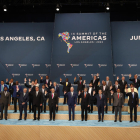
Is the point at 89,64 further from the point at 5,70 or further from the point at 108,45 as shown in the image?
the point at 5,70

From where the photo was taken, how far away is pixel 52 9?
1401cm

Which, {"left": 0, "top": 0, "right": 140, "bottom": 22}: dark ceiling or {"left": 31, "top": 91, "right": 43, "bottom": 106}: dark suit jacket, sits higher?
{"left": 0, "top": 0, "right": 140, "bottom": 22}: dark ceiling

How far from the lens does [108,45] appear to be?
1257 centimetres

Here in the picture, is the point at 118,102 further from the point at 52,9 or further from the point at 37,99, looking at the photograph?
the point at 52,9

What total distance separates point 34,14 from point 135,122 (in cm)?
903

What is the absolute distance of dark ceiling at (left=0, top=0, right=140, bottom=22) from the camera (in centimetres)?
1306

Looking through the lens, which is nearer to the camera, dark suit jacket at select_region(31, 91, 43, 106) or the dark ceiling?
dark suit jacket at select_region(31, 91, 43, 106)

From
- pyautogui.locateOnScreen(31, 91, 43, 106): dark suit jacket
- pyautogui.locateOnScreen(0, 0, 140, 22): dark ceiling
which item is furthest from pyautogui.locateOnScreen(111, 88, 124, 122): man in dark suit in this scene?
pyautogui.locateOnScreen(0, 0, 140, 22): dark ceiling

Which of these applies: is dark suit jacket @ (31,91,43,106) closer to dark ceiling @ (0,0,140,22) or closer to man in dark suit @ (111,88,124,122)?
man in dark suit @ (111,88,124,122)

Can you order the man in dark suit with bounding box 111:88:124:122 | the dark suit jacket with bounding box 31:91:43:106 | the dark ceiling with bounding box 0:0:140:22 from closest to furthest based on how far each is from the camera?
the man in dark suit with bounding box 111:88:124:122 → the dark suit jacket with bounding box 31:91:43:106 → the dark ceiling with bounding box 0:0:140:22

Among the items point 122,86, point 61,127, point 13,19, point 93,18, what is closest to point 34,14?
point 13,19

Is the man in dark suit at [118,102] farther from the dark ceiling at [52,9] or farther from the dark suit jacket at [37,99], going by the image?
the dark ceiling at [52,9]

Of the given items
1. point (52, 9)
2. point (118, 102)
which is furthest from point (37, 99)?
point (52, 9)

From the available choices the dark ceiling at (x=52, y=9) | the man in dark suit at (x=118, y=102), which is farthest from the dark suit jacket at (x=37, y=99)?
the dark ceiling at (x=52, y=9)
